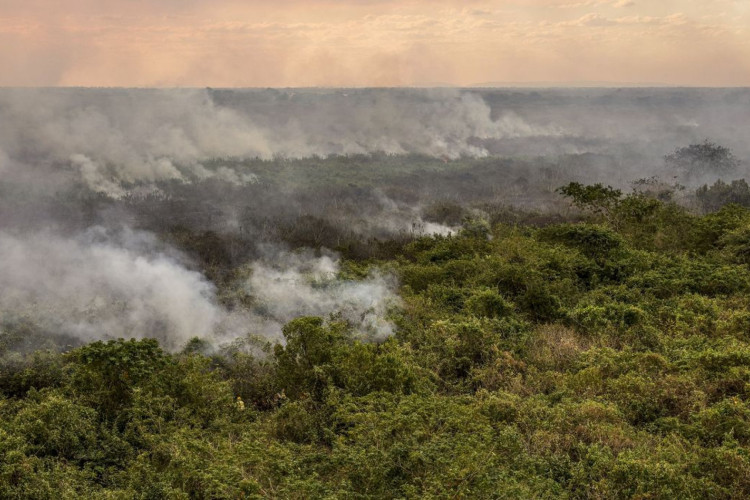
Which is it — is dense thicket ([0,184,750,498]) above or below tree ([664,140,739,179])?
below

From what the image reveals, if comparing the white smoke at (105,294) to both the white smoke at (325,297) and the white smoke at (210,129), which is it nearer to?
the white smoke at (325,297)

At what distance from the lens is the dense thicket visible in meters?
8.30

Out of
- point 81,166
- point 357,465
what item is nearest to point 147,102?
point 81,166

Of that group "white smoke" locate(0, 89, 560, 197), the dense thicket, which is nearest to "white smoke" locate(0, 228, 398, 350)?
the dense thicket

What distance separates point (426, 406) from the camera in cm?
1027

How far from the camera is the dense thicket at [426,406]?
8305mm

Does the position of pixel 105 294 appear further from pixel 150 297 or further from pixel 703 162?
pixel 703 162

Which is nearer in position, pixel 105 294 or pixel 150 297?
pixel 150 297

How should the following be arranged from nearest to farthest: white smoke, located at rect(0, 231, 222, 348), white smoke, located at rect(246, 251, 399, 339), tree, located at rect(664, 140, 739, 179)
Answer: white smoke, located at rect(0, 231, 222, 348)
white smoke, located at rect(246, 251, 399, 339)
tree, located at rect(664, 140, 739, 179)

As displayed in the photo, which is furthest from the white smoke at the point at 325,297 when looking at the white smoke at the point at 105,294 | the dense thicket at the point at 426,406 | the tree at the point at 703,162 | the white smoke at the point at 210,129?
the tree at the point at 703,162

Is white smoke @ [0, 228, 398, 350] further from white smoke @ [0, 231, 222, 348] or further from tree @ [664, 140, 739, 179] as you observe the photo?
tree @ [664, 140, 739, 179]

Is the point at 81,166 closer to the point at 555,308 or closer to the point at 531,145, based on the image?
the point at 555,308

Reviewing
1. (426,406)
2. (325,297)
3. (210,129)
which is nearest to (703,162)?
(325,297)

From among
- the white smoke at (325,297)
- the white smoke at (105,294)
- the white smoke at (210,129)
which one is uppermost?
the white smoke at (210,129)
